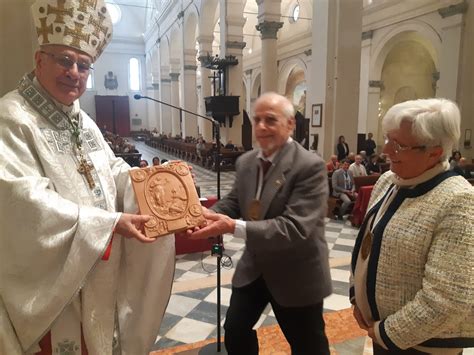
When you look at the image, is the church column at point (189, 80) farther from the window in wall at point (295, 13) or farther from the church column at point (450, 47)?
the church column at point (450, 47)

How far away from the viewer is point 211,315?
3609mm

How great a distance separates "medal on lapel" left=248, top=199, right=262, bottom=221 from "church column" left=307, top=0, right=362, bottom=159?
8.11 meters

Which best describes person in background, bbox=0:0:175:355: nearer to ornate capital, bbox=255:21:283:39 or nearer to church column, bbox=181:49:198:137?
ornate capital, bbox=255:21:283:39

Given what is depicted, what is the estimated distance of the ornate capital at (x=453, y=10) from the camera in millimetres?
11141

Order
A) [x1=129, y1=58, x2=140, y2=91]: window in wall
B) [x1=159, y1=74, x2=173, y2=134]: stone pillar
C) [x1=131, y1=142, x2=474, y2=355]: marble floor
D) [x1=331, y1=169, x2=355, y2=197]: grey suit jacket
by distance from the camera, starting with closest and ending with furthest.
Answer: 1. [x1=131, y1=142, x2=474, y2=355]: marble floor
2. [x1=331, y1=169, x2=355, y2=197]: grey suit jacket
3. [x1=159, y1=74, x2=173, y2=134]: stone pillar
4. [x1=129, y1=58, x2=140, y2=91]: window in wall

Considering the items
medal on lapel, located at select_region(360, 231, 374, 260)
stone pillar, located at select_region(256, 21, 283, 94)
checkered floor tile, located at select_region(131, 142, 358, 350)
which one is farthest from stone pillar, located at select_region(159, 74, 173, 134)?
medal on lapel, located at select_region(360, 231, 374, 260)

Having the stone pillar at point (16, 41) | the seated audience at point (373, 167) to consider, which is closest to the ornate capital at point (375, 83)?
the seated audience at point (373, 167)

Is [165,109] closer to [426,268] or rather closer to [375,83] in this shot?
[375,83]

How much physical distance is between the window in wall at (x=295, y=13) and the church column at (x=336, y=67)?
37.1 feet

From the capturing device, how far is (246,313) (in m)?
1.97

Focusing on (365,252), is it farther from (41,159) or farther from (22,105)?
(22,105)

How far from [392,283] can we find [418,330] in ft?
0.63

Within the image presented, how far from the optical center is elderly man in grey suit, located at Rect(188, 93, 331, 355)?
1.77 metres

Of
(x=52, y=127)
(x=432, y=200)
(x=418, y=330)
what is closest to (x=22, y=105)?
(x=52, y=127)
